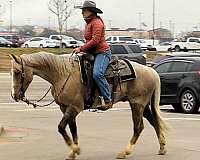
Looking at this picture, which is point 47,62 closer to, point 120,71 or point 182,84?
point 120,71

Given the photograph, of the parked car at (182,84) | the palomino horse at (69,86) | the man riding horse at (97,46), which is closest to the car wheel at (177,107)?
the parked car at (182,84)

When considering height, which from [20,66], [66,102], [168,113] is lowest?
[168,113]

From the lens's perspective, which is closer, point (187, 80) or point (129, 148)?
point (129, 148)

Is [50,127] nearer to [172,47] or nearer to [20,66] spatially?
[20,66]

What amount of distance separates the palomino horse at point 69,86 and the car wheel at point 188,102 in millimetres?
8277

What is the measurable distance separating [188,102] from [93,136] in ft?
21.9

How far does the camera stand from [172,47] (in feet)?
239

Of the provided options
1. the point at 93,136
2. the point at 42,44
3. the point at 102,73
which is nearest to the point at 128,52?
the point at 93,136

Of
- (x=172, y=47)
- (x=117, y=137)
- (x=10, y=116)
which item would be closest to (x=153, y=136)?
(x=117, y=137)

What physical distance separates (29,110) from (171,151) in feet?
30.2

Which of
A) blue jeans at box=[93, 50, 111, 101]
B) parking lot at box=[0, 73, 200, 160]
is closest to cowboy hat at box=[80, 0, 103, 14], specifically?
blue jeans at box=[93, 50, 111, 101]

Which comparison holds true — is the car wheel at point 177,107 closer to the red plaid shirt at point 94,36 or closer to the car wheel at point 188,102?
the car wheel at point 188,102

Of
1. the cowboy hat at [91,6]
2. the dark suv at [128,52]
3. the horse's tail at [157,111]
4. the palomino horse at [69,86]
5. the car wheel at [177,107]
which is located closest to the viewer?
the palomino horse at [69,86]

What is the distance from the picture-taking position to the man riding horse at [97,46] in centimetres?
954
